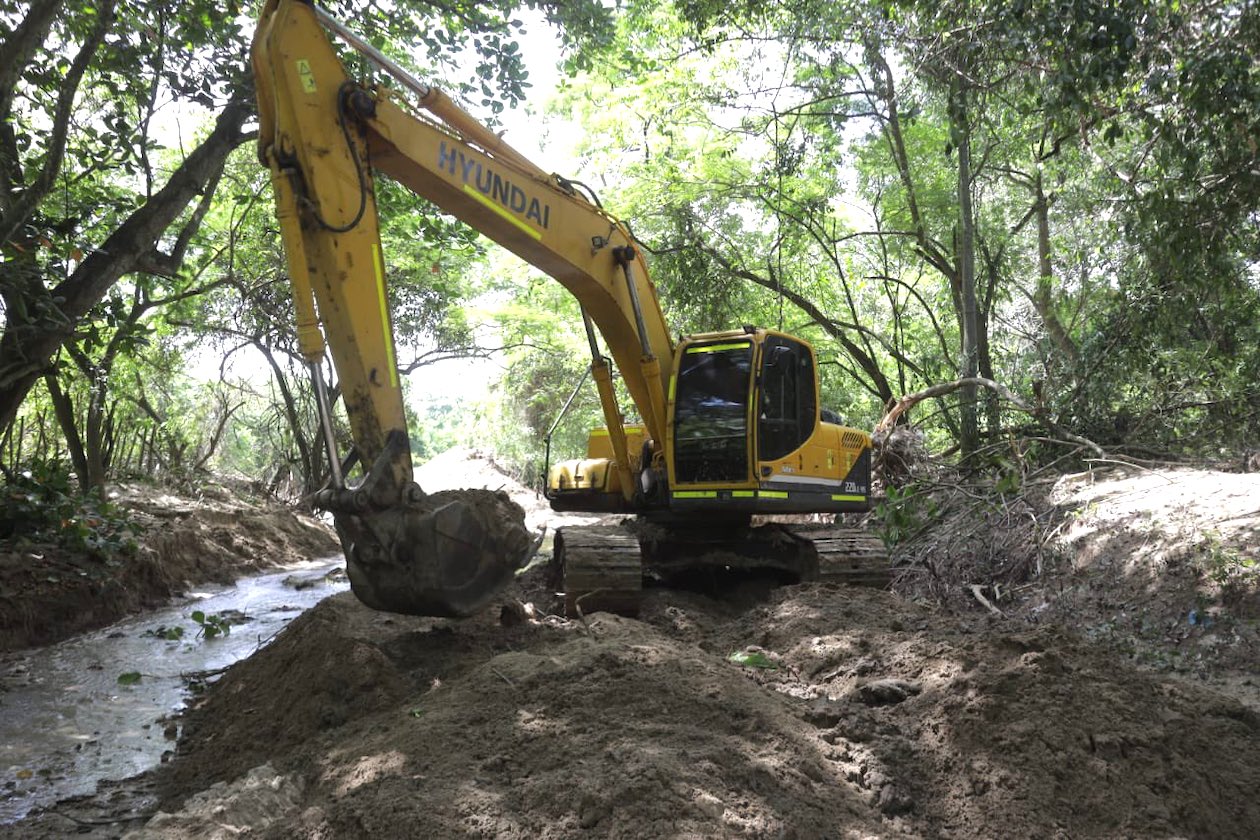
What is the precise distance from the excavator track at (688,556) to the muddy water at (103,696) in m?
2.60

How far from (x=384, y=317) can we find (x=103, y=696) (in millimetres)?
3048

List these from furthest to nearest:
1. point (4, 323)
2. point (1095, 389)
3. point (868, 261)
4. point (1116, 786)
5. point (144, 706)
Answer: point (868, 261) < point (1095, 389) < point (4, 323) < point (144, 706) < point (1116, 786)

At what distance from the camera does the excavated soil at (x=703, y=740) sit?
3.24 metres

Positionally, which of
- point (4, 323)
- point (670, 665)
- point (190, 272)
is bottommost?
point (670, 665)

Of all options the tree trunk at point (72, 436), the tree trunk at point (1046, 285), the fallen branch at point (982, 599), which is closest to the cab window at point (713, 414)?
the fallen branch at point (982, 599)

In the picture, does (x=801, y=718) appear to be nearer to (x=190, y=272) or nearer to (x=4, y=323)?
(x=4, y=323)

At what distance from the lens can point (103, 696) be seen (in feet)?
19.0

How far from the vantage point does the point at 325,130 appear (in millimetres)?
5055

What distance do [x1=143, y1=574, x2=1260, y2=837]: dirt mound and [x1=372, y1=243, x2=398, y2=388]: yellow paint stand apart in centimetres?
150

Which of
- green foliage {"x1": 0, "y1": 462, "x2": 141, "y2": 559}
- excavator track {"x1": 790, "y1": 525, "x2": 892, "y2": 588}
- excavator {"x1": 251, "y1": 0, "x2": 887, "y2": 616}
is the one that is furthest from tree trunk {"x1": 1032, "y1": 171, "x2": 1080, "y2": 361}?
green foliage {"x1": 0, "y1": 462, "x2": 141, "y2": 559}

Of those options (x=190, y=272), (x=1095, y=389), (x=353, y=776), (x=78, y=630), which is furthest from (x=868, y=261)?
(x=353, y=776)

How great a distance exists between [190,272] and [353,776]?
421 inches

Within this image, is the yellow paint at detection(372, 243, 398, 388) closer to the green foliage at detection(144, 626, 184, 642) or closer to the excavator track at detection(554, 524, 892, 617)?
the excavator track at detection(554, 524, 892, 617)

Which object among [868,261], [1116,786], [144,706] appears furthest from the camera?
[868,261]
